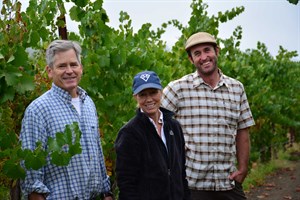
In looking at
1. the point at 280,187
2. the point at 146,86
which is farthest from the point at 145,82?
the point at 280,187

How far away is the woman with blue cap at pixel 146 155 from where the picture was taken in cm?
261

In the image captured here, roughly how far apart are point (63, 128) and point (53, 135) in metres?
0.06

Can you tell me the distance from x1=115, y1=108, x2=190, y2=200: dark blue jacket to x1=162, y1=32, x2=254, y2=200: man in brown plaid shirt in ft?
2.34

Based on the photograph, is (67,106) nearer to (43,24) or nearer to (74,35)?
(43,24)

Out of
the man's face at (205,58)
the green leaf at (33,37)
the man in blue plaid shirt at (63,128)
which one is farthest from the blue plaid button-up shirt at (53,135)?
the man's face at (205,58)

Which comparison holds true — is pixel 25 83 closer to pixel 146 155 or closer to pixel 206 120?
pixel 146 155

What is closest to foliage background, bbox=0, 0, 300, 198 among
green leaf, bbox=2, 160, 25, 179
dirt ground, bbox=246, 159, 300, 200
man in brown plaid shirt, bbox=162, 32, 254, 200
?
green leaf, bbox=2, 160, 25, 179

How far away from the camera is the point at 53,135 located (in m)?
2.41

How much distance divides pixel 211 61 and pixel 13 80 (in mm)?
1515

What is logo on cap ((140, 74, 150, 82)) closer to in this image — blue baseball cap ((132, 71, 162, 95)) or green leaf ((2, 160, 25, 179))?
blue baseball cap ((132, 71, 162, 95))

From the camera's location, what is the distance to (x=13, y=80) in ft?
7.80

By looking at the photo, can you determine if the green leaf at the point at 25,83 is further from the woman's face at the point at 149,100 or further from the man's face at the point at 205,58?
the man's face at the point at 205,58

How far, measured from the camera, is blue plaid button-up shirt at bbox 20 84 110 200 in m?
2.35

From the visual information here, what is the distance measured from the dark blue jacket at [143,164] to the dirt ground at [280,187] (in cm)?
596
